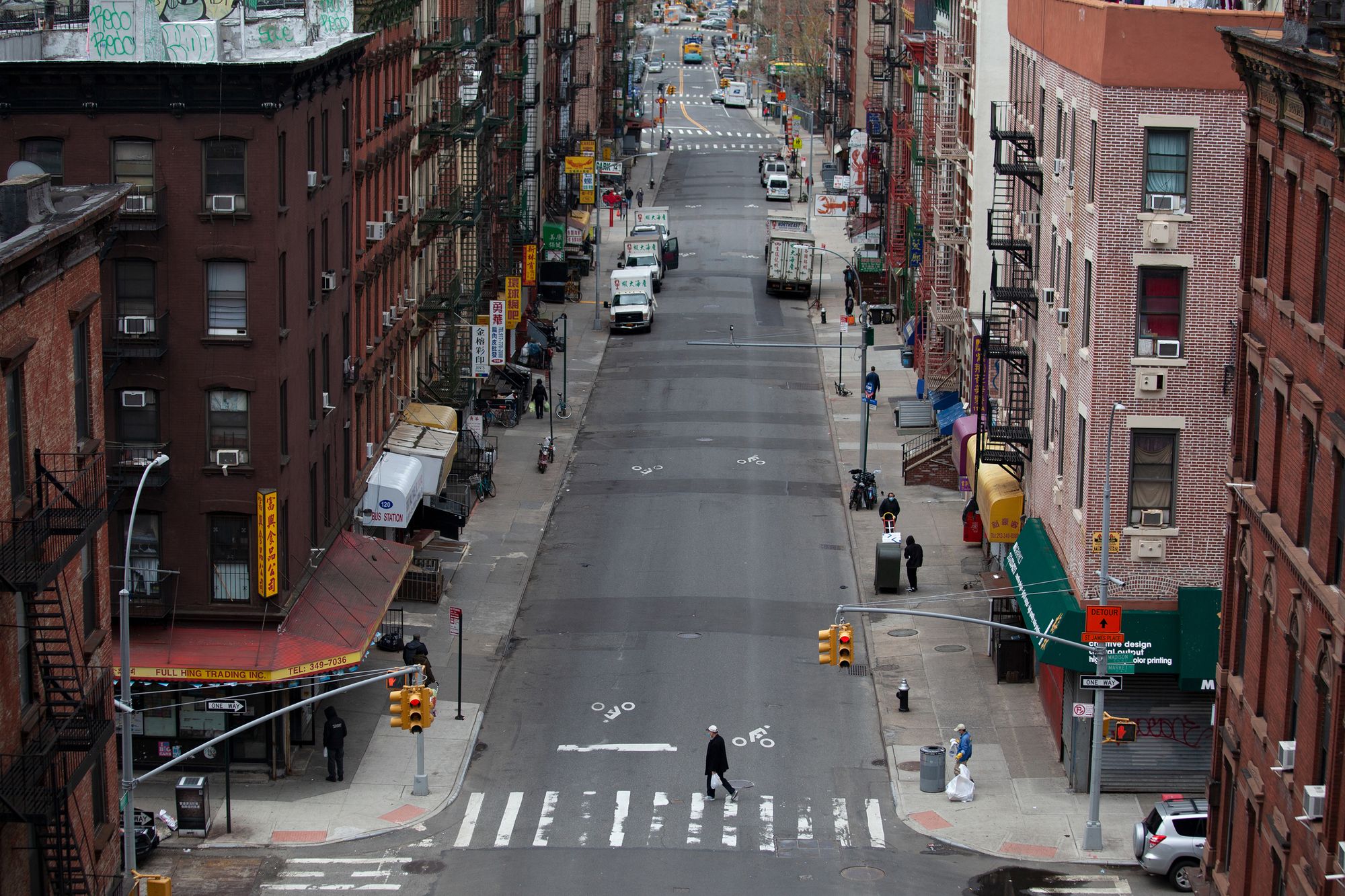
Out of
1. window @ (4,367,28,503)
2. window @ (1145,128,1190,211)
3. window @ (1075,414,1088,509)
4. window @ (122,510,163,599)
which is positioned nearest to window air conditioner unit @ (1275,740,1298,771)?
window @ (1075,414,1088,509)

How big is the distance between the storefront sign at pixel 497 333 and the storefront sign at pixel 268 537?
94.2 ft

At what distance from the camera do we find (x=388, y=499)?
52.6 m

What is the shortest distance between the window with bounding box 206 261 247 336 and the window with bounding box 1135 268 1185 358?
59.7 ft

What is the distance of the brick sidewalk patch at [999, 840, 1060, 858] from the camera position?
124ft

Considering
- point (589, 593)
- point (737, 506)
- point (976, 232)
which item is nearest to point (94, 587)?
point (589, 593)

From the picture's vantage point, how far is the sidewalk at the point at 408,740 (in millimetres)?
39469

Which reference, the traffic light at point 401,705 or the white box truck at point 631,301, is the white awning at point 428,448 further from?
the white box truck at point 631,301

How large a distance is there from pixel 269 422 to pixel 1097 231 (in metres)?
17.4

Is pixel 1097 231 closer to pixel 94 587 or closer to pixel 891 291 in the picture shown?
pixel 94 587

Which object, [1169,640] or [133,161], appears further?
[133,161]

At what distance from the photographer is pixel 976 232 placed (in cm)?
6769

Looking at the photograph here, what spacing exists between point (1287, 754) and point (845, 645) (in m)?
11.8

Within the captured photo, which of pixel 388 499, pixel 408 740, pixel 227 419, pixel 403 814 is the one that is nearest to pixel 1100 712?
pixel 403 814

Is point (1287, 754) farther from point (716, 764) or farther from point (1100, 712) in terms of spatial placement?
point (716, 764)
